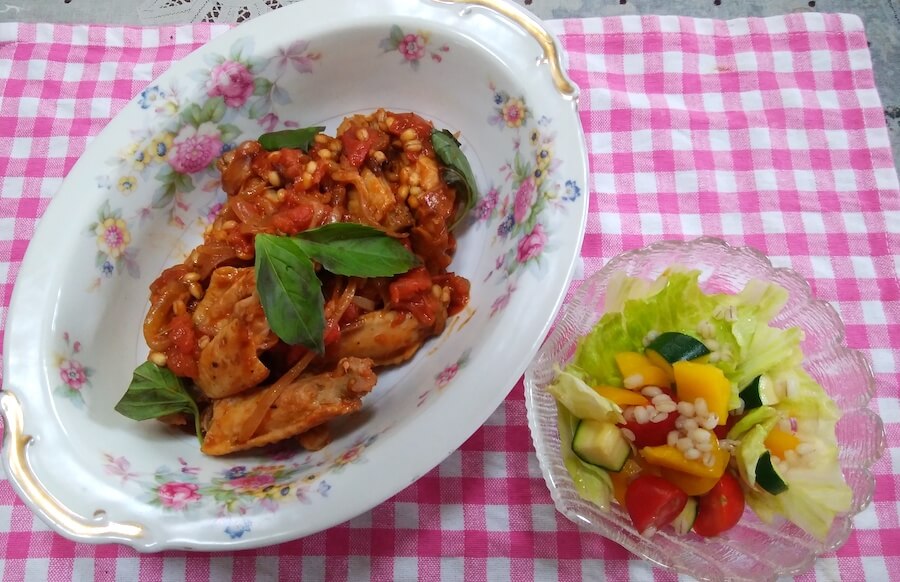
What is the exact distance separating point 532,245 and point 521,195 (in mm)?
220

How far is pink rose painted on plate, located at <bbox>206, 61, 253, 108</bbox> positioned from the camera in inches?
83.3

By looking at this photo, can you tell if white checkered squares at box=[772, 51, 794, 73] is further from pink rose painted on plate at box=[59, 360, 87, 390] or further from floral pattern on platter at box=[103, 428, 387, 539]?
pink rose painted on plate at box=[59, 360, 87, 390]

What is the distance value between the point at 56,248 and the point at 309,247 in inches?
28.9

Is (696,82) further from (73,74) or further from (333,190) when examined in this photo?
(73,74)

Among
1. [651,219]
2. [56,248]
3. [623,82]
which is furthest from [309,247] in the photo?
[623,82]

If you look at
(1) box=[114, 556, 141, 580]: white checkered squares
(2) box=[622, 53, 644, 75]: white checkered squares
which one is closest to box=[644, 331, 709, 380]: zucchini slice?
(2) box=[622, 53, 644, 75]: white checkered squares

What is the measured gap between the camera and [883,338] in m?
2.18

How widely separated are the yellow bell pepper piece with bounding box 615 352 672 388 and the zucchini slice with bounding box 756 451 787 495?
29 cm

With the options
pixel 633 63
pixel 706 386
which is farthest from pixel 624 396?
pixel 633 63

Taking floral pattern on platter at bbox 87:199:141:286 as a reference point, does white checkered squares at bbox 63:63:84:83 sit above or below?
above

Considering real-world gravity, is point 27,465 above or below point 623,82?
below

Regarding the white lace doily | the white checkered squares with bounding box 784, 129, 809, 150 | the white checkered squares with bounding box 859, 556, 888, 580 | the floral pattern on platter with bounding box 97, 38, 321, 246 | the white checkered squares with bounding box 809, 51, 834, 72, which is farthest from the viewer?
the white lace doily

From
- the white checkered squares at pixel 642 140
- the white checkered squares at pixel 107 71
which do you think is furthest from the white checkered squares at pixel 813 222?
the white checkered squares at pixel 107 71

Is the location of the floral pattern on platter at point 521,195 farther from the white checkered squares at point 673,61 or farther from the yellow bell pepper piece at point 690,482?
the white checkered squares at point 673,61
